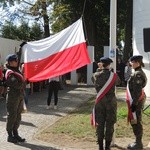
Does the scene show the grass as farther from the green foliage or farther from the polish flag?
the green foliage

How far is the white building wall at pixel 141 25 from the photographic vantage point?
19594 mm

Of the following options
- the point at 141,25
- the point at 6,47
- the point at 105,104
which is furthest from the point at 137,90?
the point at 6,47

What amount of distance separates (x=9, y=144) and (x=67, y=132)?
195 centimetres

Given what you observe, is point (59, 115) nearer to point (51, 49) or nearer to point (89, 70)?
point (51, 49)

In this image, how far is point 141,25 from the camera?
2002 centimetres

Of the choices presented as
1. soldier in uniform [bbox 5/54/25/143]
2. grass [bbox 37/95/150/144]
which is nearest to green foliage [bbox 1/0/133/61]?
grass [bbox 37/95/150/144]

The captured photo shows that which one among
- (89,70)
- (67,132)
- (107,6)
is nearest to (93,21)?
(107,6)

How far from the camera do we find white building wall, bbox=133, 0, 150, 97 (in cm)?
1959

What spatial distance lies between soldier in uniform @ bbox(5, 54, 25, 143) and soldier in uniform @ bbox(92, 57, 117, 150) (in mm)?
1887

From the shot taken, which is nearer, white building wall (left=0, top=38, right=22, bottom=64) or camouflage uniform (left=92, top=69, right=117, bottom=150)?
camouflage uniform (left=92, top=69, right=117, bottom=150)

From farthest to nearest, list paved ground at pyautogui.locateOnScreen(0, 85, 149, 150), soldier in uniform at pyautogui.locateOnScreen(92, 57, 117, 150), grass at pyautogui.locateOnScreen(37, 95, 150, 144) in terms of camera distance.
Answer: grass at pyautogui.locateOnScreen(37, 95, 150, 144) → paved ground at pyautogui.locateOnScreen(0, 85, 149, 150) → soldier in uniform at pyautogui.locateOnScreen(92, 57, 117, 150)

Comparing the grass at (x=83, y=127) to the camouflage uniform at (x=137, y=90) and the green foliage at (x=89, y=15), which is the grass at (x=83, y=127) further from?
the green foliage at (x=89, y=15)

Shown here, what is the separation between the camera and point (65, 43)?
1008cm

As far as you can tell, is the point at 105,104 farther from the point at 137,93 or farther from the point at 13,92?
the point at 13,92
